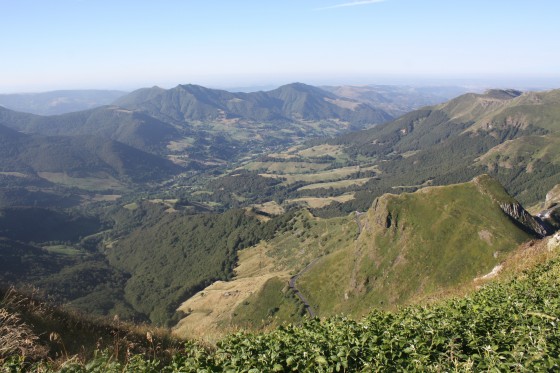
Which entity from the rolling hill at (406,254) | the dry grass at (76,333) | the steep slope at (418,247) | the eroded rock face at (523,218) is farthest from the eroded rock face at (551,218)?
the dry grass at (76,333)

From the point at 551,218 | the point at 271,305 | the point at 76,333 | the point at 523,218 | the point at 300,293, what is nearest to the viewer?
the point at 76,333

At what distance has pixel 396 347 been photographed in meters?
11.4

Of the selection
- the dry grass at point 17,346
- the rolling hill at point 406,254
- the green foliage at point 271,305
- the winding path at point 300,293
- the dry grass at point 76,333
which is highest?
the dry grass at point 17,346

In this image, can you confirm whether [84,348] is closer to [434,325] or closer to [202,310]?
[434,325]

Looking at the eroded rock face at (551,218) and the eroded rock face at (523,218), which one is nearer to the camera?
the eroded rock face at (523,218)

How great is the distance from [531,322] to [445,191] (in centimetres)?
15623

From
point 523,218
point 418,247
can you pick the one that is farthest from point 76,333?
point 523,218

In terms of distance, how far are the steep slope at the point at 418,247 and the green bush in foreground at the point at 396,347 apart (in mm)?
113643

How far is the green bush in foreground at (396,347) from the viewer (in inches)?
404

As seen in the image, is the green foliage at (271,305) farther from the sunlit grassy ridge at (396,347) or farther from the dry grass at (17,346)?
the dry grass at (17,346)

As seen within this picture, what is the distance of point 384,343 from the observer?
11.6m

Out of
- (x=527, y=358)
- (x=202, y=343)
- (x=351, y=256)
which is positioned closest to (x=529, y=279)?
(x=527, y=358)

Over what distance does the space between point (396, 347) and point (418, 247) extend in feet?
457

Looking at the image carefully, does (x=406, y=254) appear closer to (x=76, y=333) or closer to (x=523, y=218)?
(x=523, y=218)
